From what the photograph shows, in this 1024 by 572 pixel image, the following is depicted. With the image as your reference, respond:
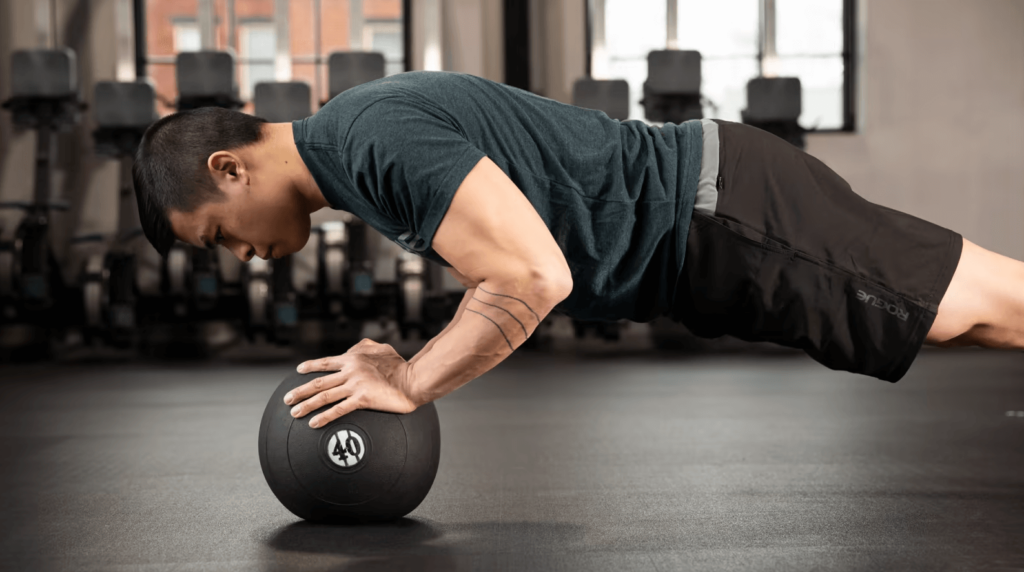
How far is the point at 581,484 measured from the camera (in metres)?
1.73

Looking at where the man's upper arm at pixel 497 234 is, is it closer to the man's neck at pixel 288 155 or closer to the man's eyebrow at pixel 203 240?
the man's neck at pixel 288 155

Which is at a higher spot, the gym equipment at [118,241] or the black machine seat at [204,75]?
the black machine seat at [204,75]

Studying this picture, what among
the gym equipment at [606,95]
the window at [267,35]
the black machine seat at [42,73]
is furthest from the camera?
the window at [267,35]

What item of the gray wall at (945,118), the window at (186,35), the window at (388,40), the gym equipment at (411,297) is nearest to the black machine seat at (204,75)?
the window at (186,35)

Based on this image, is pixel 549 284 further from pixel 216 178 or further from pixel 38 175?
pixel 38 175

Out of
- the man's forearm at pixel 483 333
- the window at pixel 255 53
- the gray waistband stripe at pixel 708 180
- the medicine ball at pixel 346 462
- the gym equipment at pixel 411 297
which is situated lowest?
the gym equipment at pixel 411 297

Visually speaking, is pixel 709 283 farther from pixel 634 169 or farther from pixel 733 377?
pixel 733 377

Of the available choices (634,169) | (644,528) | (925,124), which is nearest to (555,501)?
(644,528)

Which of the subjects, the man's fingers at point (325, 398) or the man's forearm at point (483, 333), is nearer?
the man's forearm at point (483, 333)

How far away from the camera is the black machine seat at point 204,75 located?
481cm

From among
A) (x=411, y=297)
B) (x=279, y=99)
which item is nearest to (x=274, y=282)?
(x=411, y=297)

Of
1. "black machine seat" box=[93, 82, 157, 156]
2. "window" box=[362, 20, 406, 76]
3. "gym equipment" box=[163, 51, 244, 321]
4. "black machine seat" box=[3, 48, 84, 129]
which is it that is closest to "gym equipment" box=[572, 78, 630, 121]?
"window" box=[362, 20, 406, 76]

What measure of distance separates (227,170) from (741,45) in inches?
201

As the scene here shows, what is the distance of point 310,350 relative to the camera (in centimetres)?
506
